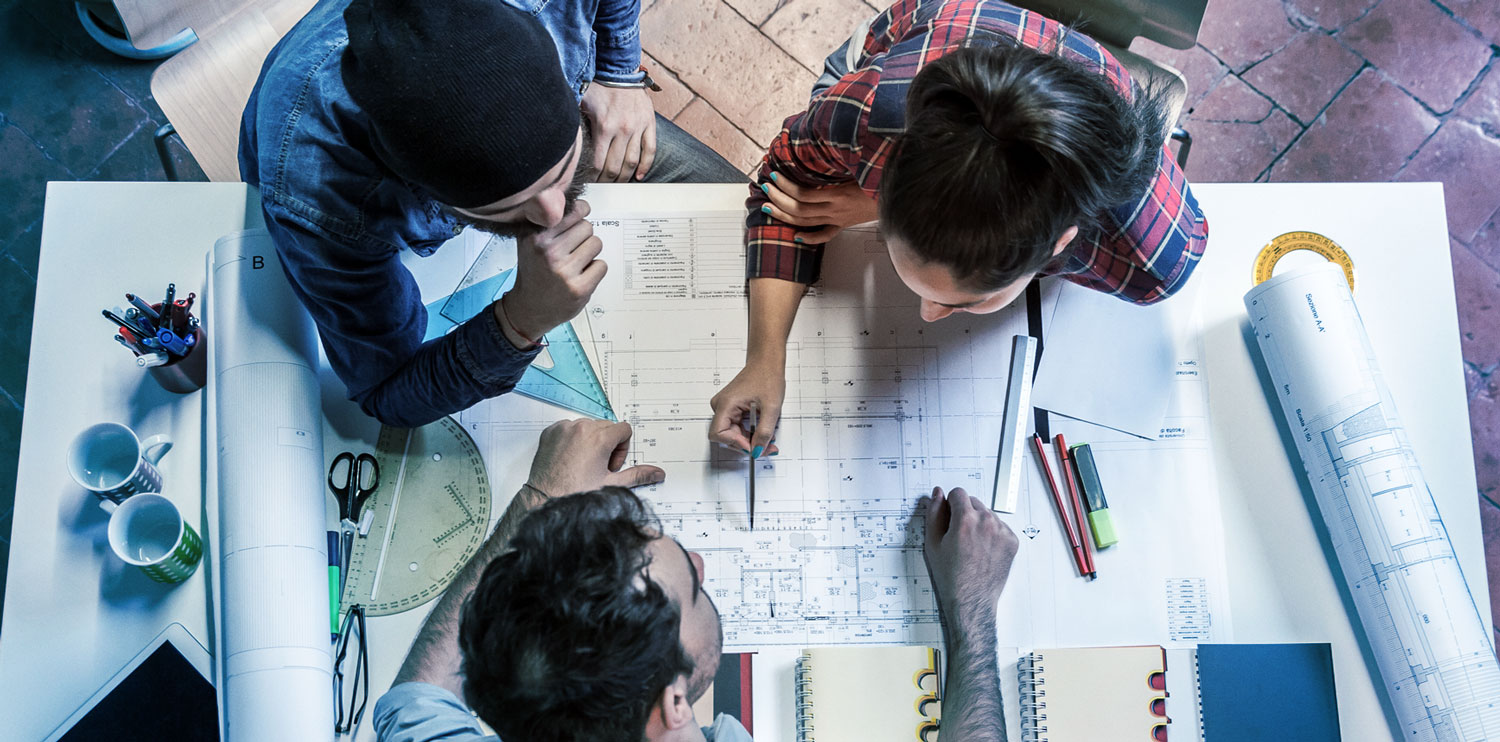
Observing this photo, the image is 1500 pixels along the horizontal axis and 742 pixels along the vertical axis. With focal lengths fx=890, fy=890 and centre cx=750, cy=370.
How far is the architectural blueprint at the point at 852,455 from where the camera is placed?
142cm

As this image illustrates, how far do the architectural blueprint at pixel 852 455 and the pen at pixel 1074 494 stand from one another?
0.02m

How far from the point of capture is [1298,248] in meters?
1.51

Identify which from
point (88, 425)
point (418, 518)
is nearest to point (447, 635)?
point (418, 518)

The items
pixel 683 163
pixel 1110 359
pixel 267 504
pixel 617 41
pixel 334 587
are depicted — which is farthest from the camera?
pixel 683 163

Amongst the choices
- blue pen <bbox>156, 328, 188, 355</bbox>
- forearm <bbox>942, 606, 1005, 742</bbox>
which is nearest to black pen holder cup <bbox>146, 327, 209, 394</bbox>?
blue pen <bbox>156, 328, 188, 355</bbox>

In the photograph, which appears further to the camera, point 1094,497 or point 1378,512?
point 1094,497

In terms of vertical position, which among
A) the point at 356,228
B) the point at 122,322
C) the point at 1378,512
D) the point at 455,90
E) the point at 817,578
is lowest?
the point at 817,578

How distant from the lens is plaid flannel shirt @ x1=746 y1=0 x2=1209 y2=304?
1.24m

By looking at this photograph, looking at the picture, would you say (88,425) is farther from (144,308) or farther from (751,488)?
(751,488)

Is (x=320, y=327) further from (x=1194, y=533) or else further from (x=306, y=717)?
(x=1194, y=533)

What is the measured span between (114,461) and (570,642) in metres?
0.84

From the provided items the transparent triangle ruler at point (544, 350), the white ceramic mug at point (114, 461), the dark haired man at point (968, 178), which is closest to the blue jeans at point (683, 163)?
the dark haired man at point (968, 178)

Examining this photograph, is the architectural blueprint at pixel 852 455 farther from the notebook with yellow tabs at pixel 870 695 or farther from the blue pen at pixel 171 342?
the blue pen at pixel 171 342

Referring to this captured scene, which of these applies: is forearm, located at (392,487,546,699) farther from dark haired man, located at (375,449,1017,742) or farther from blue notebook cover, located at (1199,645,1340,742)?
blue notebook cover, located at (1199,645,1340,742)
